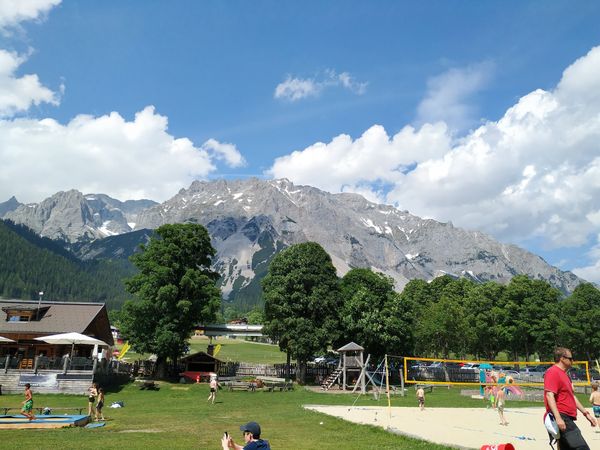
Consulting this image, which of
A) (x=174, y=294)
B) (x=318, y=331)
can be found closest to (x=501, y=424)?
(x=318, y=331)

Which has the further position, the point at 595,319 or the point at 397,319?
the point at 595,319

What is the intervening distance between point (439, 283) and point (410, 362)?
1235 inches

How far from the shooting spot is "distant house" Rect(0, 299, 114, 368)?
1609 inches

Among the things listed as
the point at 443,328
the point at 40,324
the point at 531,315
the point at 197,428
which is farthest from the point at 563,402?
the point at 531,315

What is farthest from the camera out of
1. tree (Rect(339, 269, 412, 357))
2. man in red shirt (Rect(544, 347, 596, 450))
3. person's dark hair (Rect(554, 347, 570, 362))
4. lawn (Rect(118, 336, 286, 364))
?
lawn (Rect(118, 336, 286, 364))

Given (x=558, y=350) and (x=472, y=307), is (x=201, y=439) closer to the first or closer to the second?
(x=558, y=350)

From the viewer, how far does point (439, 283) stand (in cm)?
8456

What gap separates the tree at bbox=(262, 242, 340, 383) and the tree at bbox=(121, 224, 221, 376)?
5.77 meters

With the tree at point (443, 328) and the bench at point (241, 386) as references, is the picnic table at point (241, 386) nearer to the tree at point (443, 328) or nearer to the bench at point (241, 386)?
the bench at point (241, 386)

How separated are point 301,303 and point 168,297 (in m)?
12.4

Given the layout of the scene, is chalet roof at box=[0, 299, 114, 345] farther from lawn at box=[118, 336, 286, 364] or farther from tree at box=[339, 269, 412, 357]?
lawn at box=[118, 336, 286, 364]

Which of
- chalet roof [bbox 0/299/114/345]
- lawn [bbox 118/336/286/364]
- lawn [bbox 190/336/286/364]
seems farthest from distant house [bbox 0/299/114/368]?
lawn [bbox 190/336/286/364]

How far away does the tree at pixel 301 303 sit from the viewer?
4212cm

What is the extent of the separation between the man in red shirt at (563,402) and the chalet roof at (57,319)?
4200 cm
